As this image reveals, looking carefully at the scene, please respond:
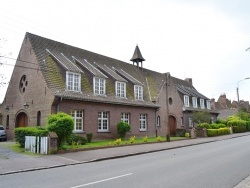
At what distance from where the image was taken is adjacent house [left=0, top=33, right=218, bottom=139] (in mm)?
22109

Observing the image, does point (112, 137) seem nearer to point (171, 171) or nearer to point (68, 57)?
point (68, 57)

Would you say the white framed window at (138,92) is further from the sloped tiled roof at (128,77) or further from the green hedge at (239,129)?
the green hedge at (239,129)

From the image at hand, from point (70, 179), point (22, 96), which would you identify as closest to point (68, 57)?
point (22, 96)

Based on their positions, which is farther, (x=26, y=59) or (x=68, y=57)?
(x=68, y=57)

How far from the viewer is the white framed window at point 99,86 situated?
25188 mm

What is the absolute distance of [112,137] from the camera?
84.0ft

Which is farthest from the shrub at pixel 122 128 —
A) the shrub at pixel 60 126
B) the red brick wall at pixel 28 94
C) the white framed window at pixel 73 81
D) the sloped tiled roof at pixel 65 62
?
the shrub at pixel 60 126

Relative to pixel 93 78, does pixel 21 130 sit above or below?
below

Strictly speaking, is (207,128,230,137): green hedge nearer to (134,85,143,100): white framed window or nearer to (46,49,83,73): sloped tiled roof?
(134,85,143,100): white framed window

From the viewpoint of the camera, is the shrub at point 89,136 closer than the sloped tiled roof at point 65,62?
Yes

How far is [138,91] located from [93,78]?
288 inches

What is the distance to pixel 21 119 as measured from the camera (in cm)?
2447

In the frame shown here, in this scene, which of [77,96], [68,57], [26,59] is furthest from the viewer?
[68,57]

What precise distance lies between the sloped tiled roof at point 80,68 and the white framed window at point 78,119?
1397mm
